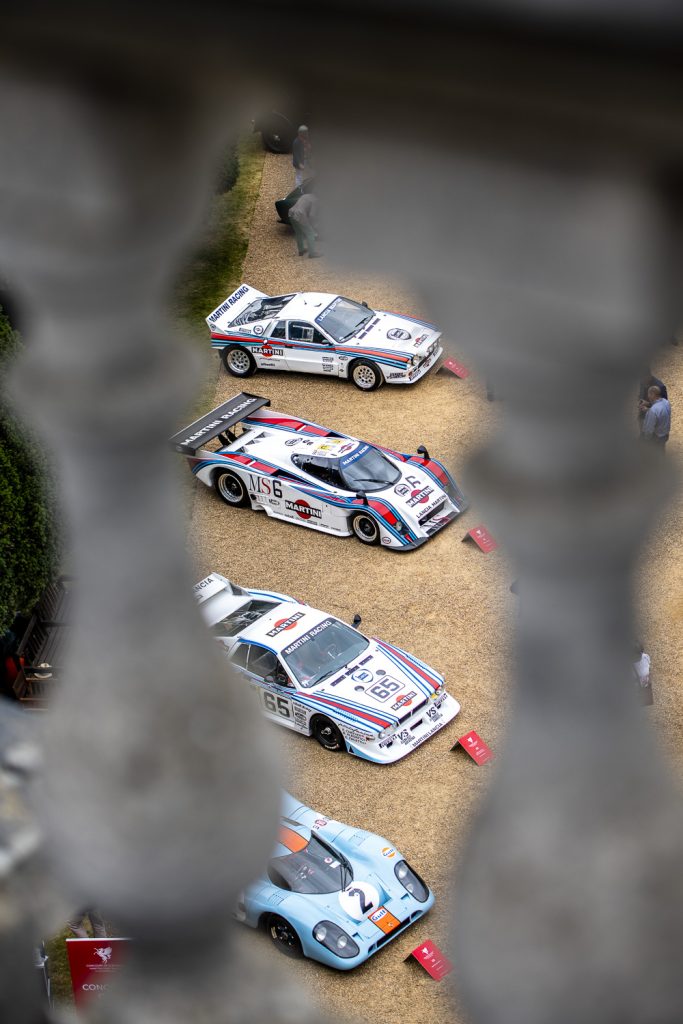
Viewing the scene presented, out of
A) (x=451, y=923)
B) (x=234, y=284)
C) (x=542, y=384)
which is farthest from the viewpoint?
(x=234, y=284)

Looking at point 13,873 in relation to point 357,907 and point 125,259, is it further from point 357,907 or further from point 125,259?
point 357,907

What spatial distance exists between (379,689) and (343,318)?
8.76 meters

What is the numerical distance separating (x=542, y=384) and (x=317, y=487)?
17244 millimetres

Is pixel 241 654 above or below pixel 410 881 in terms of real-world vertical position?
above

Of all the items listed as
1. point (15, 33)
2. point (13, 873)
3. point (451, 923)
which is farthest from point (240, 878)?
point (15, 33)

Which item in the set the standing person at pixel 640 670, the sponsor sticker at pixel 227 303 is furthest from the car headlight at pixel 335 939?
the sponsor sticker at pixel 227 303

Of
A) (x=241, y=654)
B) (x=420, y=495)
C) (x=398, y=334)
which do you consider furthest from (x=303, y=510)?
(x=398, y=334)

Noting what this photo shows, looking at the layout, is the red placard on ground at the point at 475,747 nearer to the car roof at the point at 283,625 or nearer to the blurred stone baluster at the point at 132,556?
the car roof at the point at 283,625

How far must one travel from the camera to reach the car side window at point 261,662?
49.5 ft

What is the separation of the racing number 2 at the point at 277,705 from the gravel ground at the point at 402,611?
0.43 m

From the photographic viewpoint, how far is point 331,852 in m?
12.8

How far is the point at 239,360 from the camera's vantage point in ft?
74.2

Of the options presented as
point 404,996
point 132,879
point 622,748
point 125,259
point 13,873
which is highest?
point 125,259

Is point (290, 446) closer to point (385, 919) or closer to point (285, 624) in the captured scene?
point (285, 624)
